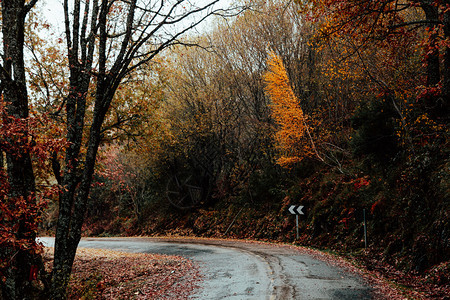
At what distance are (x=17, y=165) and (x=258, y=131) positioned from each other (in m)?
17.1

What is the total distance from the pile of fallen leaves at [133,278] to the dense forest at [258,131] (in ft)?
6.72

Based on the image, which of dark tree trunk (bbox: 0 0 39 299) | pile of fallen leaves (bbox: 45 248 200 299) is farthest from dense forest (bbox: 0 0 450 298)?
pile of fallen leaves (bbox: 45 248 200 299)

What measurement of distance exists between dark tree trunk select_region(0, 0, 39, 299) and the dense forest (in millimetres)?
49

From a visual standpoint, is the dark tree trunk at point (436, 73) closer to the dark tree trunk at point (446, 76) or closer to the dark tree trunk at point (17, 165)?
the dark tree trunk at point (446, 76)

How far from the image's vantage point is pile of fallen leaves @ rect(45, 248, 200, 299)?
8781mm

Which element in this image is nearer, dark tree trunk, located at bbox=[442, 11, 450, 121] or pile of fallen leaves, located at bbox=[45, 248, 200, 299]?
pile of fallen leaves, located at bbox=[45, 248, 200, 299]

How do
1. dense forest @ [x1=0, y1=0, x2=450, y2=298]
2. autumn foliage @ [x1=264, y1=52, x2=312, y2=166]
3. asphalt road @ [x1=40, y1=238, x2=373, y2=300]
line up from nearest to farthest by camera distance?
asphalt road @ [x1=40, y1=238, x2=373, y2=300] → dense forest @ [x1=0, y1=0, x2=450, y2=298] → autumn foliage @ [x1=264, y1=52, x2=312, y2=166]

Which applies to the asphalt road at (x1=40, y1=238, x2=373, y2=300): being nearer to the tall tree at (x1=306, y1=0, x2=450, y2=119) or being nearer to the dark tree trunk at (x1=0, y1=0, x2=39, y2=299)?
the dark tree trunk at (x1=0, y1=0, x2=39, y2=299)

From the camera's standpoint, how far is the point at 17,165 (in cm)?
682

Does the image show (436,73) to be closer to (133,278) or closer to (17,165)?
(133,278)

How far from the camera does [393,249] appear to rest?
36.7 ft

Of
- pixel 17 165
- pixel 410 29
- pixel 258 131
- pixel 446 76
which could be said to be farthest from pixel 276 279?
pixel 258 131

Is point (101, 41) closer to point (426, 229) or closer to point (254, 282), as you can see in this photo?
point (254, 282)

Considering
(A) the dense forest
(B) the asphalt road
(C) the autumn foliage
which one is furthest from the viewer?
(C) the autumn foliage
